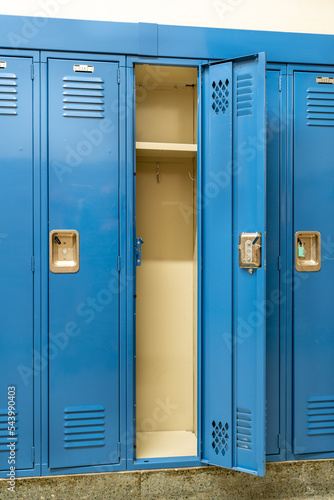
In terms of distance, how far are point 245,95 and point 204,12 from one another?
83cm

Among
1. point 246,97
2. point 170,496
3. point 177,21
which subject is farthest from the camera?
point 177,21

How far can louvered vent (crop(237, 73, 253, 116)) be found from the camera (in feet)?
6.31

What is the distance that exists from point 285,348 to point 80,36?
221 cm

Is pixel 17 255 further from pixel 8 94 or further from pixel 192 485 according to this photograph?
pixel 192 485

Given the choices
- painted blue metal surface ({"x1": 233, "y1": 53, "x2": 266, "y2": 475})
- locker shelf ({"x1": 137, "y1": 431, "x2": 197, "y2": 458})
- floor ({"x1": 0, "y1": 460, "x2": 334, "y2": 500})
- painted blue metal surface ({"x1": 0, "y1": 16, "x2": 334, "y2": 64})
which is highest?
painted blue metal surface ({"x1": 0, "y1": 16, "x2": 334, "y2": 64})

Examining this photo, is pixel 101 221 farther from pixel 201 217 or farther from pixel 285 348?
pixel 285 348

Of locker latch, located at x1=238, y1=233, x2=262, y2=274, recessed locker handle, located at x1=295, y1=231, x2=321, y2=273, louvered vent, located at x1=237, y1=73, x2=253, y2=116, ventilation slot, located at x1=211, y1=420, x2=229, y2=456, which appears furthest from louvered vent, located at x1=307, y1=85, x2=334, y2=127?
ventilation slot, located at x1=211, y1=420, x2=229, y2=456

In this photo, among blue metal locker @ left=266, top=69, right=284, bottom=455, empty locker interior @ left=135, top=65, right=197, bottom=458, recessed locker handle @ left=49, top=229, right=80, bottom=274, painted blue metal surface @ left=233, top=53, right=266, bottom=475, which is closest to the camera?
painted blue metal surface @ left=233, top=53, right=266, bottom=475

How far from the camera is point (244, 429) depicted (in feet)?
6.39

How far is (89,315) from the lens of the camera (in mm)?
2004

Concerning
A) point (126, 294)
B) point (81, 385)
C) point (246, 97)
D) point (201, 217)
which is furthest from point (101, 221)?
point (246, 97)

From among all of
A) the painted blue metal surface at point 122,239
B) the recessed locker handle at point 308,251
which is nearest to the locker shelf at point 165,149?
the painted blue metal surface at point 122,239

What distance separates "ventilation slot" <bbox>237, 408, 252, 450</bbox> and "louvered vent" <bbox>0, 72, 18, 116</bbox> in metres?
2.15

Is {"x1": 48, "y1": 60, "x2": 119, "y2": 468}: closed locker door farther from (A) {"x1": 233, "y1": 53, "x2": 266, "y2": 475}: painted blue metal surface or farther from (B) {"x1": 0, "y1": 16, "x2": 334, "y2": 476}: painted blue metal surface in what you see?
(A) {"x1": 233, "y1": 53, "x2": 266, "y2": 475}: painted blue metal surface
